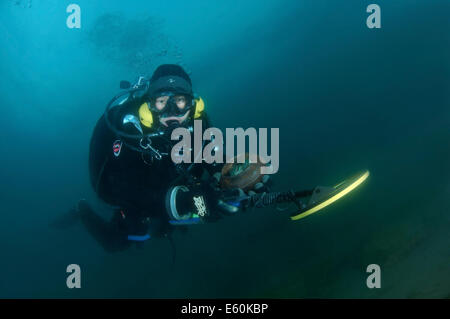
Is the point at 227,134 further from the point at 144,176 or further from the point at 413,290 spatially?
the point at 413,290

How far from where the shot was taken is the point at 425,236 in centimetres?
475

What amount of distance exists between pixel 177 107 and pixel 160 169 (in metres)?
0.90

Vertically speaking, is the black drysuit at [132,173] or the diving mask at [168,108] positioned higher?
the diving mask at [168,108]

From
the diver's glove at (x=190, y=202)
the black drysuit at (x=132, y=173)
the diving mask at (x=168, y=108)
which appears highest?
the diving mask at (x=168, y=108)

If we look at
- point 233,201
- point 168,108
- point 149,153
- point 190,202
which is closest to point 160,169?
point 149,153

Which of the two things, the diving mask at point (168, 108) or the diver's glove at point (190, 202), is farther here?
the diving mask at point (168, 108)

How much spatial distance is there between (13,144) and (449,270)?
68.4ft

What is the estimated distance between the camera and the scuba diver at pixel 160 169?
9.34ft

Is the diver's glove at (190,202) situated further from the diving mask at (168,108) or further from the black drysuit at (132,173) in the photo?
the diving mask at (168,108)

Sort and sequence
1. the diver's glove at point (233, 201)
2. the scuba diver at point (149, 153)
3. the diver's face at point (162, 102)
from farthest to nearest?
the diver's face at point (162, 102) < the scuba diver at point (149, 153) < the diver's glove at point (233, 201)

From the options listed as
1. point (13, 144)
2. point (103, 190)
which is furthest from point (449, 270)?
point (13, 144)

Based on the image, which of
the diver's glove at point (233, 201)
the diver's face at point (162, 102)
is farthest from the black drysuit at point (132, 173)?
the diver's glove at point (233, 201)

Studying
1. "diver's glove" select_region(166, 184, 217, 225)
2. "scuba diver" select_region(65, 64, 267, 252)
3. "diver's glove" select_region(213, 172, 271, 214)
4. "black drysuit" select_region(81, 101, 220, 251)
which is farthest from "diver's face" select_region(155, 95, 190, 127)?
"diver's glove" select_region(213, 172, 271, 214)

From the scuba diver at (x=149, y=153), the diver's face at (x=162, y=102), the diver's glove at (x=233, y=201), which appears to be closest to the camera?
the diver's glove at (x=233, y=201)
